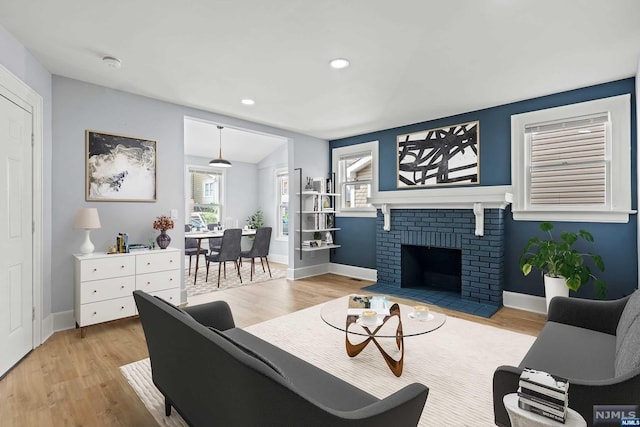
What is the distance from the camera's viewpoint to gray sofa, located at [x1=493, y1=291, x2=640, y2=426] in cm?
126

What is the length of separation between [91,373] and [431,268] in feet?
14.5

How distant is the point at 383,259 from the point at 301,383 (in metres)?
3.90

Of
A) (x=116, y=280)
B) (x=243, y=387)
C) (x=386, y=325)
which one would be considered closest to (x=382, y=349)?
(x=386, y=325)

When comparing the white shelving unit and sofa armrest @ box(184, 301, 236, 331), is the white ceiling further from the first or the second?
the white shelving unit

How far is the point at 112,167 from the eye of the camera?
3625mm

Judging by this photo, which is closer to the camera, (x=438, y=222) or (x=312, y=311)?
(x=312, y=311)

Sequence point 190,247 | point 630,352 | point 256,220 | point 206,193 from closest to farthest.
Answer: point 630,352
point 190,247
point 206,193
point 256,220

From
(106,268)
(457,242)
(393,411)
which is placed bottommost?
(393,411)

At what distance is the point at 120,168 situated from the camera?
3.68 meters

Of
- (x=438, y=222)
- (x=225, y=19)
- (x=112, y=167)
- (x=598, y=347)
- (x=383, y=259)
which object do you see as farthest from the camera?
(x=383, y=259)

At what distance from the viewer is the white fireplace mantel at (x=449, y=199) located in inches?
163

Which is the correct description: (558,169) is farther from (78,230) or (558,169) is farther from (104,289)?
(78,230)

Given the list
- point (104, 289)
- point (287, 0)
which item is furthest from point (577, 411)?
point (104, 289)

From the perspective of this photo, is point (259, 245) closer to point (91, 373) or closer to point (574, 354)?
point (91, 373)
